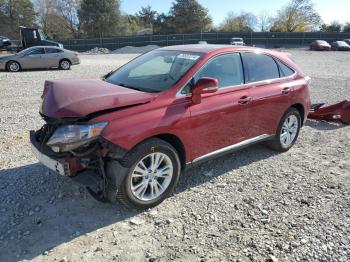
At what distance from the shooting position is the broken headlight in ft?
11.1

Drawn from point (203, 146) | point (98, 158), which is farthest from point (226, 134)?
point (98, 158)

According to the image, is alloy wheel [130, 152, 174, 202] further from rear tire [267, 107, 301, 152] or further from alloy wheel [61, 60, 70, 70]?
alloy wheel [61, 60, 70, 70]

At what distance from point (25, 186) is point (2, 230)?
915mm

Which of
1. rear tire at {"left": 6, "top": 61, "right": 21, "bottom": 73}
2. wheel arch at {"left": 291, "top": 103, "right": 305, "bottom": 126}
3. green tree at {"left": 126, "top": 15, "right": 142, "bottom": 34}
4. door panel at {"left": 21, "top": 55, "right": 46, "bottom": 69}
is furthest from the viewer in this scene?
green tree at {"left": 126, "top": 15, "right": 142, "bottom": 34}

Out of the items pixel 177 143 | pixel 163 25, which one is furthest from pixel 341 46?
pixel 177 143

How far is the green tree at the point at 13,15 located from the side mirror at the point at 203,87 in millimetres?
56024

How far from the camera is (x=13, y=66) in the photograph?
660 inches

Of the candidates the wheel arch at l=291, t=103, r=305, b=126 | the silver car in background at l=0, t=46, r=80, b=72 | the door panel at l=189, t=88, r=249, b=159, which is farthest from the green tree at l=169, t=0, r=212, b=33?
the door panel at l=189, t=88, r=249, b=159

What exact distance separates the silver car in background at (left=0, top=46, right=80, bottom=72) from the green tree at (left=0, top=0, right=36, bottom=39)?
40377 mm

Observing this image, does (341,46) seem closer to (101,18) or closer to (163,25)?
(163,25)

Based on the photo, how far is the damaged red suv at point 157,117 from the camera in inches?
137

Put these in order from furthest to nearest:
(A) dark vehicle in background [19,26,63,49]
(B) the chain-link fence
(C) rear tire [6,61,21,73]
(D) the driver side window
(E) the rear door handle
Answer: (B) the chain-link fence, (A) dark vehicle in background [19,26,63,49], (C) rear tire [6,61,21,73], (E) the rear door handle, (D) the driver side window

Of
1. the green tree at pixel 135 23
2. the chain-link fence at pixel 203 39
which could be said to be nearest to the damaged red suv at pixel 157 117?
the chain-link fence at pixel 203 39

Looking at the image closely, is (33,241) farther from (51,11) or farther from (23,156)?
(51,11)
